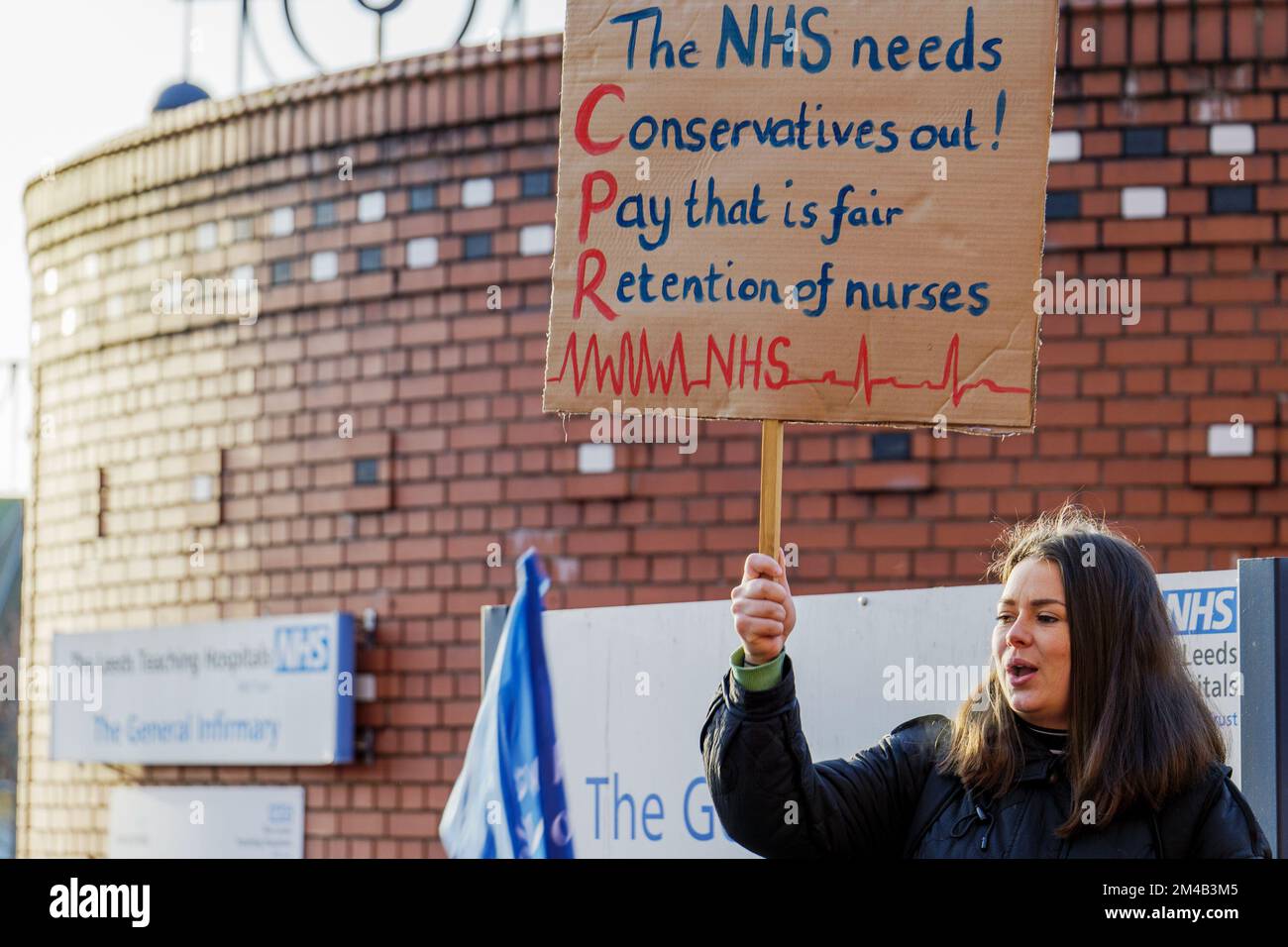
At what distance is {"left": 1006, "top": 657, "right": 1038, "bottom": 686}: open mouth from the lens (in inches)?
105

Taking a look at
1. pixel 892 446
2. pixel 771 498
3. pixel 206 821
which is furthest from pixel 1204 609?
pixel 206 821

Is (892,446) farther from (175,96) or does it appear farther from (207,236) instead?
(175,96)

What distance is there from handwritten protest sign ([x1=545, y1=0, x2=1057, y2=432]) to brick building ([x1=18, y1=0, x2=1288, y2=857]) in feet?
9.84

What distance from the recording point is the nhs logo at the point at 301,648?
6891mm

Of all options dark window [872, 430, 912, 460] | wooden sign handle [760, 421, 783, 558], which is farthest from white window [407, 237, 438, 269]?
wooden sign handle [760, 421, 783, 558]

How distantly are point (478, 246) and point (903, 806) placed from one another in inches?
168

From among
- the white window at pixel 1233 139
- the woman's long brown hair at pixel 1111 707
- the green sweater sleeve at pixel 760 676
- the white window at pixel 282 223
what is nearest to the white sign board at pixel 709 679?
the woman's long brown hair at pixel 1111 707

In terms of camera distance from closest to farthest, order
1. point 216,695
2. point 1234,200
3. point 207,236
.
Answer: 1. point 1234,200
2. point 216,695
3. point 207,236

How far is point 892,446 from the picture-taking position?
606 centimetres

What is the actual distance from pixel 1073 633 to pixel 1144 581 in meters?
0.13

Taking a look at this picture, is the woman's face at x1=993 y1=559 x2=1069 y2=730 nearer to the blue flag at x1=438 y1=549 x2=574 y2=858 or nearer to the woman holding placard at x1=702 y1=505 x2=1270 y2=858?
the woman holding placard at x1=702 y1=505 x2=1270 y2=858

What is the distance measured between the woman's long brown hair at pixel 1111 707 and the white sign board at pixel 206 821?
469 cm

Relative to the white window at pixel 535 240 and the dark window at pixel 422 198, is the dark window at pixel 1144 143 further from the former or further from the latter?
the dark window at pixel 422 198
